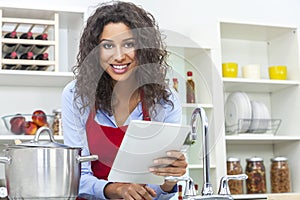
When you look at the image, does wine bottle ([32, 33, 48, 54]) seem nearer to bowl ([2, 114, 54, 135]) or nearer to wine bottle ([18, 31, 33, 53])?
wine bottle ([18, 31, 33, 53])

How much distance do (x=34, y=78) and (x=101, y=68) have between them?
1.06 meters

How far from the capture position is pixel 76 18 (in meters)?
2.75

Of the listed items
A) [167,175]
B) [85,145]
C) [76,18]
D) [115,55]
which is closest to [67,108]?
[85,145]

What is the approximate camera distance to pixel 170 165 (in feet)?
4.46

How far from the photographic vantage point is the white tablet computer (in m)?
1.23

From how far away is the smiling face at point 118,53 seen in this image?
1554mm

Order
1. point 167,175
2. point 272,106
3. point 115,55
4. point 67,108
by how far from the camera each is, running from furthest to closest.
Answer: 1. point 272,106
2. point 67,108
3. point 115,55
4. point 167,175

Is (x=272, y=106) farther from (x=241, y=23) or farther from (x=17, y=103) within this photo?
(x=17, y=103)

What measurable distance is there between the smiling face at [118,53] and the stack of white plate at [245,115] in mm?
1507

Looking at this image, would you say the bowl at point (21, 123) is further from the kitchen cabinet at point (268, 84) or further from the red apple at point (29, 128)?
the kitchen cabinet at point (268, 84)

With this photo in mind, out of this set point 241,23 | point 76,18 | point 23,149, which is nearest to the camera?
point 23,149

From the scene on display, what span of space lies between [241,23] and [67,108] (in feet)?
5.26

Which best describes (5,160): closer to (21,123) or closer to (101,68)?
(101,68)

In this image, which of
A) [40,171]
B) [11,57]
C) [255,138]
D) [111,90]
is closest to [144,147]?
[40,171]
